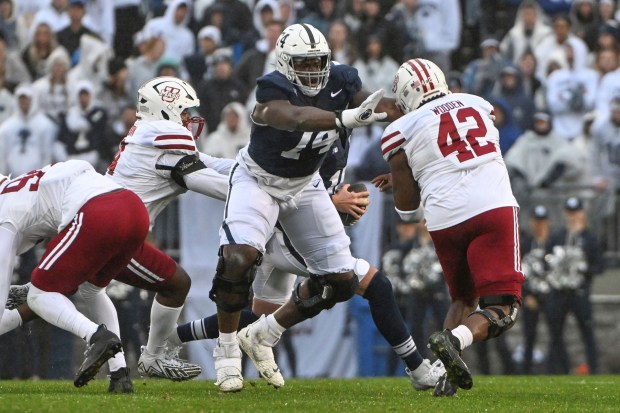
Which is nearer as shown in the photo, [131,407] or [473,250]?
[131,407]

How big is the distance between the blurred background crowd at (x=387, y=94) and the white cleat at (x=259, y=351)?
4220mm

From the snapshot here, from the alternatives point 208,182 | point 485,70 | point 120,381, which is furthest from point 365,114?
point 485,70

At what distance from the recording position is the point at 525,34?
15.0 metres

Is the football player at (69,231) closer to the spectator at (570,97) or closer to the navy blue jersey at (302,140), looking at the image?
the navy blue jersey at (302,140)

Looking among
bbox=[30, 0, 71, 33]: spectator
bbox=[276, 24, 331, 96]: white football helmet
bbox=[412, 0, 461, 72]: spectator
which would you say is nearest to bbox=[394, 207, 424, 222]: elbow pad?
bbox=[276, 24, 331, 96]: white football helmet

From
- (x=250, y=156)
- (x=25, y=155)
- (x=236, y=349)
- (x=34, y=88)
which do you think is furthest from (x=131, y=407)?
(x=34, y=88)

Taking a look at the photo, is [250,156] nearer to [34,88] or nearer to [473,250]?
[473,250]

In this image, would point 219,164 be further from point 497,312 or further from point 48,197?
point 497,312

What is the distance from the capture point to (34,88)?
47.6 feet

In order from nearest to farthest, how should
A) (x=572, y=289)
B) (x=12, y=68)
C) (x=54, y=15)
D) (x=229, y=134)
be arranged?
(x=572, y=289), (x=229, y=134), (x=12, y=68), (x=54, y=15)

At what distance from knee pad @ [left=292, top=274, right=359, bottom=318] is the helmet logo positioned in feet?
4.61

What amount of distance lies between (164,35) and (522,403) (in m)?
9.38

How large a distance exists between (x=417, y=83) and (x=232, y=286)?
1.55 meters

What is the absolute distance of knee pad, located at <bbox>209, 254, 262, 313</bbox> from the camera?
23.4 ft
